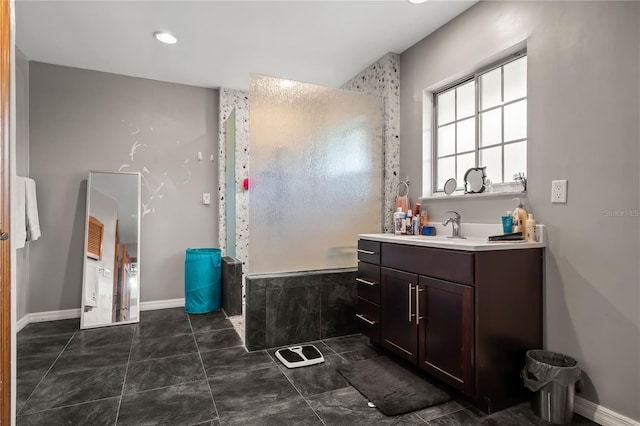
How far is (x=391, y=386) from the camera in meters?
→ 2.03

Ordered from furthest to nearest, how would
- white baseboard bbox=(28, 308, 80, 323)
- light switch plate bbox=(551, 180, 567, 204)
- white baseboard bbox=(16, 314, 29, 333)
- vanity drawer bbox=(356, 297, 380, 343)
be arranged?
1. white baseboard bbox=(28, 308, 80, 323)
2. white baseboard bbox=(16, 314, 29, 333)
3. vanity drawer bbox=(356, 297, 380, 343)
4. light switch plate bbox=(551, 180, 567, 204)

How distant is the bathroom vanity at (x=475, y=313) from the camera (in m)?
1.74

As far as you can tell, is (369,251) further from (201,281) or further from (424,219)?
(201,281)

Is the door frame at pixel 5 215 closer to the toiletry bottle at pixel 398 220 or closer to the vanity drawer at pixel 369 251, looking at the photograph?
the vanity drawer at pixel 369 251

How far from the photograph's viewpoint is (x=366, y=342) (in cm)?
275

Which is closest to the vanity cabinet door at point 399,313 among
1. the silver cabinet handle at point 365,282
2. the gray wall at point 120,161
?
the silver cabinet handle at point 365,282

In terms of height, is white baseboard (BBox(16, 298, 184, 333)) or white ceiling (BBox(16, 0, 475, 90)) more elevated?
white ceiling (BBox(16, 0, 475, 90))

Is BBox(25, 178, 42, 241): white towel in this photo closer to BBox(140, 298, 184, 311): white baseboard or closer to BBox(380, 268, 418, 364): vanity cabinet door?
BBox(140, 298, 184, 311): white baseboard

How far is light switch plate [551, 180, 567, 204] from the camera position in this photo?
1.83 metres

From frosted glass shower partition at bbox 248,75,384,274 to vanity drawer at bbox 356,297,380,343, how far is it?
42 centimetres

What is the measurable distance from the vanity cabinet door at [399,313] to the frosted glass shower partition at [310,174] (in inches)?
25.6

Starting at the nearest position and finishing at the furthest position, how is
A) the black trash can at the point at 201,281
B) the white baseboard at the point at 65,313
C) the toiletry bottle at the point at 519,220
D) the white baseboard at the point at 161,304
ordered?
the toiletry bottle at the point at 519,220
the white baseboard at the point at 65,313
the black trash can at the point at 201,281
the white baseboard at the point at 161,304

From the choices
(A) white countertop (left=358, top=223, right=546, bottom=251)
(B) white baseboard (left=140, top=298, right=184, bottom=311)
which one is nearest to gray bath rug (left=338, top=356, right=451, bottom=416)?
(A) white countertop (left=358, top=223, right=546, bottom=251)

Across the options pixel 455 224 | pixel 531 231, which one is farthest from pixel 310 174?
pixel 531 231
